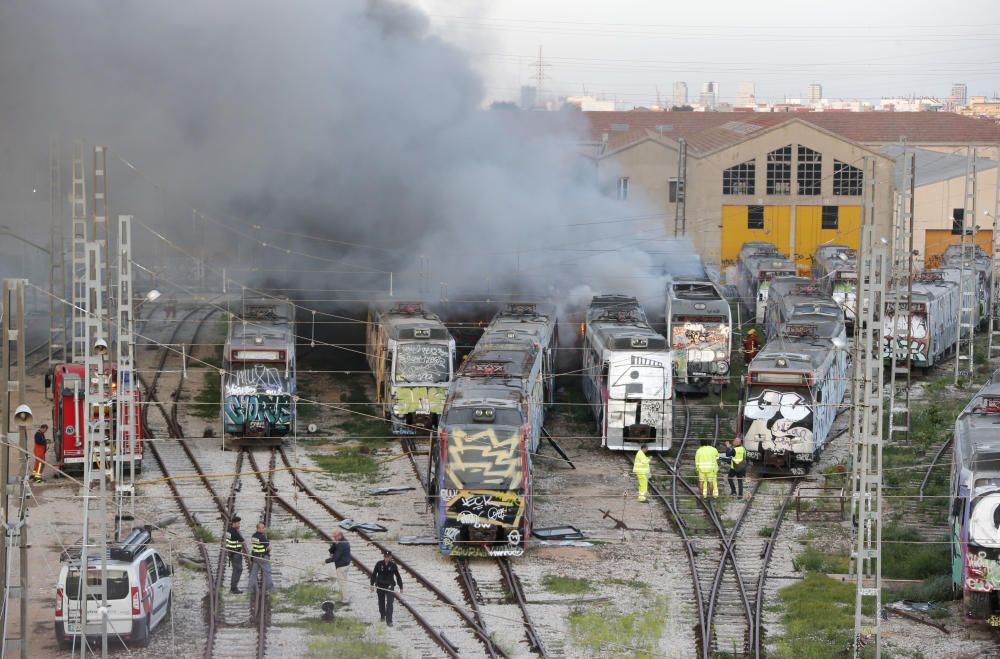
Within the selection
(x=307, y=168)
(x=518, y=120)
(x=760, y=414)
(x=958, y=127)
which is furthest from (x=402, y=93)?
(x=958, y=127)

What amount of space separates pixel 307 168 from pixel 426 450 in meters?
19.1

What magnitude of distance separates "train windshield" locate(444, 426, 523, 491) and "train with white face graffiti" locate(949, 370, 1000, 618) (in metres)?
7.41

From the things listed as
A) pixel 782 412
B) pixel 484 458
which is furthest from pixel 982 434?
pixel 484 458

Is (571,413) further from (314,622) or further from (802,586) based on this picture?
(314,622)

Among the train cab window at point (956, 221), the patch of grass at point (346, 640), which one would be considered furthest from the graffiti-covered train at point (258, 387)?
the train cab window at point (956, 221)

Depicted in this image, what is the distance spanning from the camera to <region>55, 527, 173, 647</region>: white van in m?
20.4

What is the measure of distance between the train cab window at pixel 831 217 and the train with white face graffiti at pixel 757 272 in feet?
15.5

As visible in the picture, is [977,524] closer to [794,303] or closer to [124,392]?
[124,392]

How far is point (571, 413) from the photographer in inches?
1558

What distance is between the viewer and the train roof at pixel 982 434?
21.9 meters

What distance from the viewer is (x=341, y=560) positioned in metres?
23.0

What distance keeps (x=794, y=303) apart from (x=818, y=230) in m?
23.7

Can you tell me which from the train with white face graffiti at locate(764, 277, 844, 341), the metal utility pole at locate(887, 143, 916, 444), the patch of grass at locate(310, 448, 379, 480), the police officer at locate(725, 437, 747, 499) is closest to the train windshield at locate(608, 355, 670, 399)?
the police officer at locate(725, 437, 747, 499)

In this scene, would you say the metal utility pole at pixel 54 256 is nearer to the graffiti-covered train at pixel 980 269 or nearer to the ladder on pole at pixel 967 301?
the ladder on pole at pixel 967 301
